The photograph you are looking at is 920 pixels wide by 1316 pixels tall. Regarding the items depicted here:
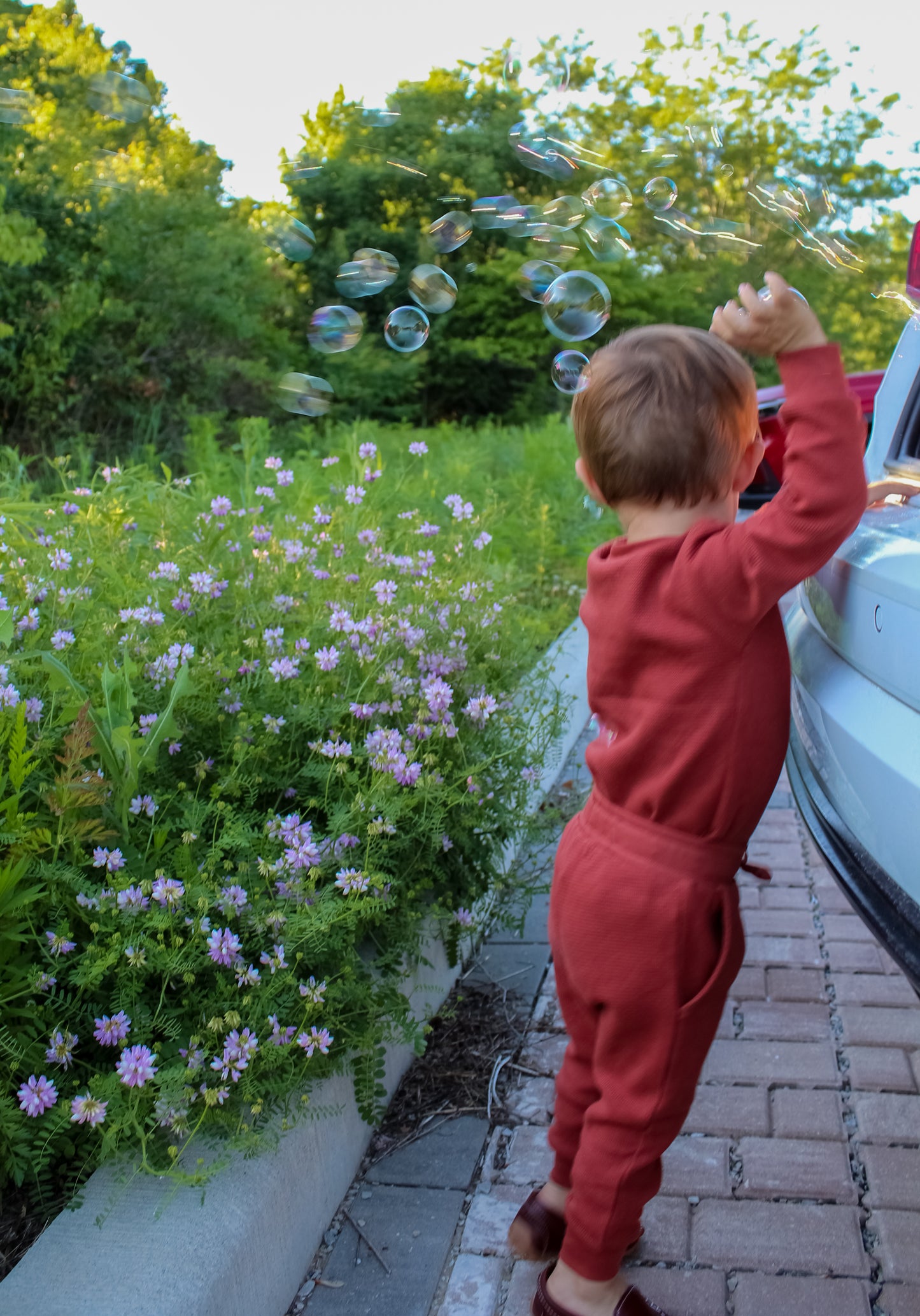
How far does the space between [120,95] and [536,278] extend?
1621 mm

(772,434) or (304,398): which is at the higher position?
(304,398)

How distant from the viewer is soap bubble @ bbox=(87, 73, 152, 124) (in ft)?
12.6

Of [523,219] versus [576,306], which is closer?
[576,306]

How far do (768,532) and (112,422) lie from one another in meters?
9.24

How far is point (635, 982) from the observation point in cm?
170

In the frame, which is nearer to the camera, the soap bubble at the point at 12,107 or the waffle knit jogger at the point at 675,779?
the waffle knit jogger at the point at 675,779

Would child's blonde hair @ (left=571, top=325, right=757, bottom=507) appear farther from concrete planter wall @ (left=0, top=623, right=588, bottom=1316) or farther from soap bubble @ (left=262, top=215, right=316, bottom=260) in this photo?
soap bubble @ (left=262, top=215, right=316, bottom=260)

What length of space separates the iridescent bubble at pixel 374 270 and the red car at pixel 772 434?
3.52 meters

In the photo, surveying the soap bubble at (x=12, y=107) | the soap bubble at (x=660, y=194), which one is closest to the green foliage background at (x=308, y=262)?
the soap bubble at (x=660, y=194)

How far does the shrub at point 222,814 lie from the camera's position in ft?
6.27

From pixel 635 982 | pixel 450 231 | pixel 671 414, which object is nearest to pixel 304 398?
pixel 450 231

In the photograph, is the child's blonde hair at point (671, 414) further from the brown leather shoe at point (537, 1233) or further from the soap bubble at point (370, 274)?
the soap bubble at point (370, 274)

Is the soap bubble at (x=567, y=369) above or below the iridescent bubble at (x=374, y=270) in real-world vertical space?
below

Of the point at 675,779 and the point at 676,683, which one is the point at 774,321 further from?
the point at 675,779
